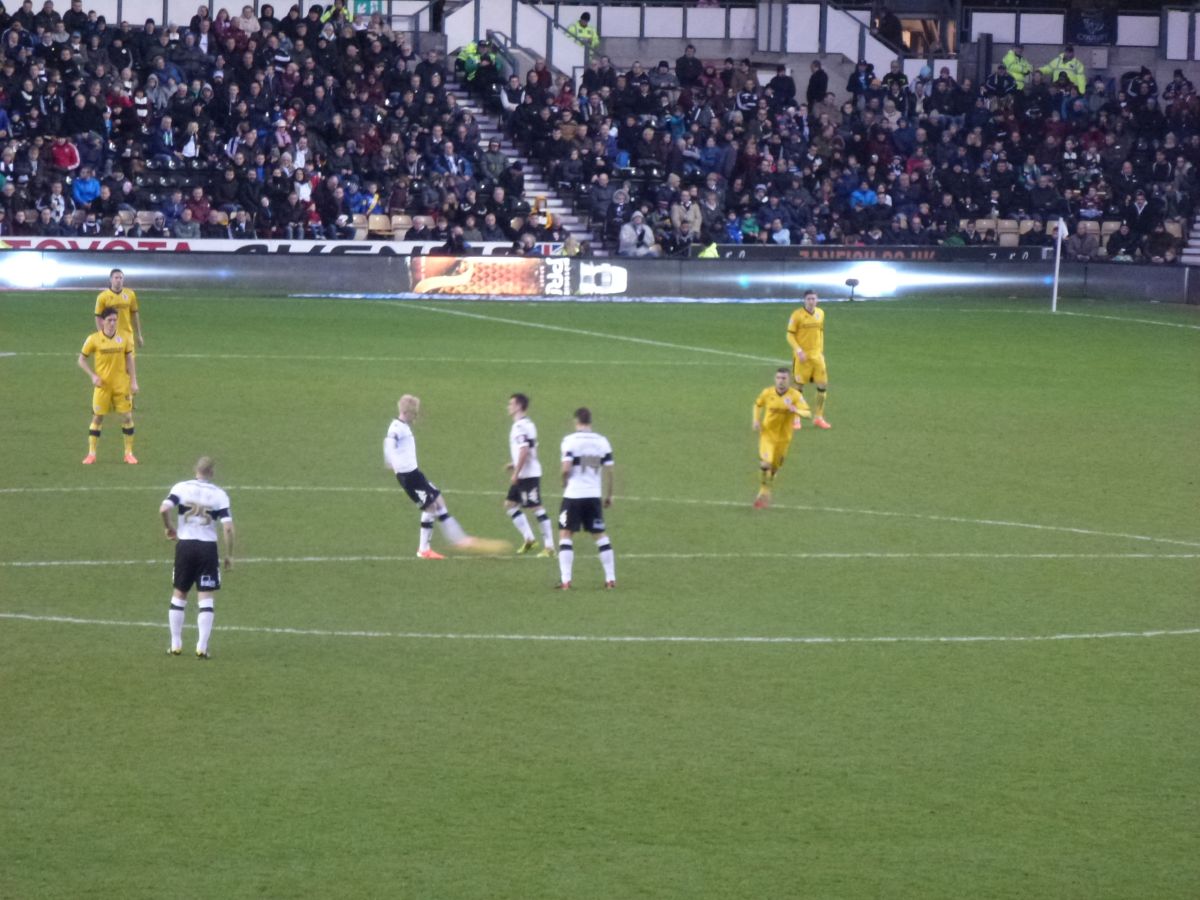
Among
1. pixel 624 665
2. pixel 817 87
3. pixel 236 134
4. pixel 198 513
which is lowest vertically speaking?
pixel 624 665

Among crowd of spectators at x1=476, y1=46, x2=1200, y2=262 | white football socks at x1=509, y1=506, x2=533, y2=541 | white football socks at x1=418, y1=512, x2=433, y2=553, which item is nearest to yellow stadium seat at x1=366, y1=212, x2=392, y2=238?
crowd of spectators at x1=476, y1=46, x2=1200, y2=262

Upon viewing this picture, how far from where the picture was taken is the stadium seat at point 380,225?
43.7 metres

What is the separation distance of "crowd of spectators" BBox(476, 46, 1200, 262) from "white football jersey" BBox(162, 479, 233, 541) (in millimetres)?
32092

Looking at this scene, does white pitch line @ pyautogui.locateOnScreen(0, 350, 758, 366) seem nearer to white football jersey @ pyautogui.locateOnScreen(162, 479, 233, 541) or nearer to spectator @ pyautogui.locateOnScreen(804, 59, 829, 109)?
white football jersey @ pyautogui.locateOnScreen(162, 479, 233, 541)

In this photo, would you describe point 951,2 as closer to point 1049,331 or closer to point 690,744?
point 1049,331

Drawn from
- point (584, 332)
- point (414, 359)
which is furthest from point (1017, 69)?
point (414, 359)

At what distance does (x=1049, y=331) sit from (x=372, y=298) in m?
14.1

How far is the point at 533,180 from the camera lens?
4841 cm

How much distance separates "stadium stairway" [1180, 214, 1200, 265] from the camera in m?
Result: 48.9

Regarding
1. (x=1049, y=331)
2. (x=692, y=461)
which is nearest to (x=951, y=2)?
(x=1049, y=331)

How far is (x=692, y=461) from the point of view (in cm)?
2328

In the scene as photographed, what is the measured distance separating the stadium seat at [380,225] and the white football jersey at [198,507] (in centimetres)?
3092

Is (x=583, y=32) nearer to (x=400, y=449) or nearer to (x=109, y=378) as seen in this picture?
(x=109, y=378)

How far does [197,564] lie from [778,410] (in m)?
8.70
